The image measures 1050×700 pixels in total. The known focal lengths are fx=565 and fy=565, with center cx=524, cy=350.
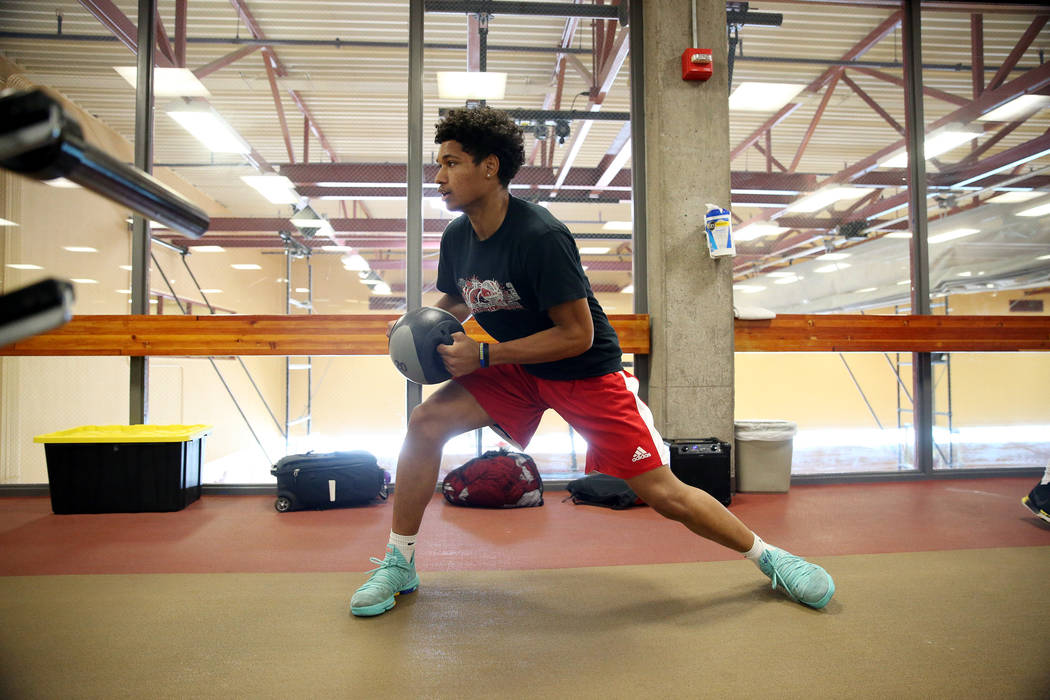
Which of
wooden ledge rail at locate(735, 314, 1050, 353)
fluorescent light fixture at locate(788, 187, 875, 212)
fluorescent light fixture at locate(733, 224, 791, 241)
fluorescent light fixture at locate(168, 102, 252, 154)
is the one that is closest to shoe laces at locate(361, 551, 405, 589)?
wooden ledge rail at locate(735, 314, 1050, 353)

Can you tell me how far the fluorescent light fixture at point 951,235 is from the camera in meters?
4.39

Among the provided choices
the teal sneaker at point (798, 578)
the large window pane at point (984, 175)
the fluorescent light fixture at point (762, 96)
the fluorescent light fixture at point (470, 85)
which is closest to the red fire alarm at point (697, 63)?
the fluorescent light fixture at point (762, 96)

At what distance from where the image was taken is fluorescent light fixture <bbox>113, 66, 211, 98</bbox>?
4.05m

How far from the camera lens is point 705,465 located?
11.2ft

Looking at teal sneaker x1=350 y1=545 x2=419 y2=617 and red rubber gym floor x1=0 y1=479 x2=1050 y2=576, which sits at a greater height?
teal sneaker x1=350 y1=545 x2=419 y2=617

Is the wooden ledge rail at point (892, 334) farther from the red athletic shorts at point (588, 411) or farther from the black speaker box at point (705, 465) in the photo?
the red athletic shorts at point (588, 411)

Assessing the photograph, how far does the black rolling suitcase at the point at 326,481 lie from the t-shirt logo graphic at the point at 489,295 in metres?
1.91

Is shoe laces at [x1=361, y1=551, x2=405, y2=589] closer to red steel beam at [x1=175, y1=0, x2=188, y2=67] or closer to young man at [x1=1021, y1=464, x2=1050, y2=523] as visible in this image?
young man at [x1=1021, y1=464, x2=1050, y2=523]

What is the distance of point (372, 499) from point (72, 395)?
2.29 metres

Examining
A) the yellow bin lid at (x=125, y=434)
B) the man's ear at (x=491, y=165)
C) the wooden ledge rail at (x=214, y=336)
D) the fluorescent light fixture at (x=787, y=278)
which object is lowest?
the yellow bin lid at (x=125, y=434)

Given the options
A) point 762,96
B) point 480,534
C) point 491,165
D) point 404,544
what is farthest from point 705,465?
point 762,96

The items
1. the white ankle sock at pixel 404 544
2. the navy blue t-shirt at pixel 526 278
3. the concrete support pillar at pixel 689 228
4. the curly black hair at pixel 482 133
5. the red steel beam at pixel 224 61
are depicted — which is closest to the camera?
the navy blue t-shirt at pixel 526 278

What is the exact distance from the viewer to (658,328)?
12.3ft

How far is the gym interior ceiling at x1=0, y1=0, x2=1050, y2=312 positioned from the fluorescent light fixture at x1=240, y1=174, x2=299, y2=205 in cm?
7
